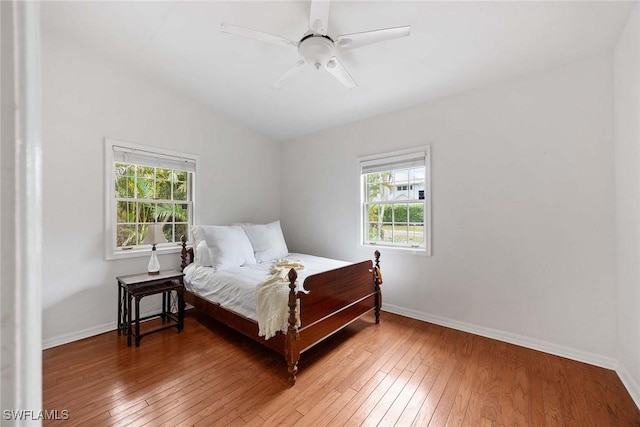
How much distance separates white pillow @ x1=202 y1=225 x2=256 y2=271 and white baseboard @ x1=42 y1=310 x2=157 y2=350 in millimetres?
1229

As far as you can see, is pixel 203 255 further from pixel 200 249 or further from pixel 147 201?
pixel 147 201

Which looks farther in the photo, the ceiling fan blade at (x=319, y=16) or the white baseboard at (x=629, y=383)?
the white baseboard at (x=629, y=383)

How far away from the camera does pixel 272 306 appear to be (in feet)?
7.09

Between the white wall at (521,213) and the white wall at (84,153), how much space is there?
2.72m

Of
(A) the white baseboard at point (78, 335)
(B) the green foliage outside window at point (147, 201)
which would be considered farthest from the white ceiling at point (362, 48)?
(A) the white baseboard at point (78, 335)

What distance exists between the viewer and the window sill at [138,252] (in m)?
2.90

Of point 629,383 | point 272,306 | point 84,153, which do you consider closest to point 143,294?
point 272,306

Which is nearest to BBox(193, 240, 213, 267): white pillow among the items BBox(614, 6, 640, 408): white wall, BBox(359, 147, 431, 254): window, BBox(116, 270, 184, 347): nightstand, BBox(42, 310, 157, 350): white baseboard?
BBox(116, 270, 184, 347): nightstand

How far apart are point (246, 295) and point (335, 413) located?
1142mm

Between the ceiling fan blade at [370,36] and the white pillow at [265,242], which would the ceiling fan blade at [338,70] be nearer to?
the ceiling fan blade at [370,36]

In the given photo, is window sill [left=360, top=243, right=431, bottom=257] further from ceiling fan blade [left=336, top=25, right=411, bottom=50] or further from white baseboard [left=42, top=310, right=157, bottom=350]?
white baseboard [left=42, top=310, right=157, bottom=350]

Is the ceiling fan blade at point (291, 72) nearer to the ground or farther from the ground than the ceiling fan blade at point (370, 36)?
nearer to the ground

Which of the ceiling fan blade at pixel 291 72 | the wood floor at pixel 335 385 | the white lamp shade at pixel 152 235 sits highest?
the ceiling fan blade at pixel 291 72

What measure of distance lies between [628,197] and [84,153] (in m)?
4.67
